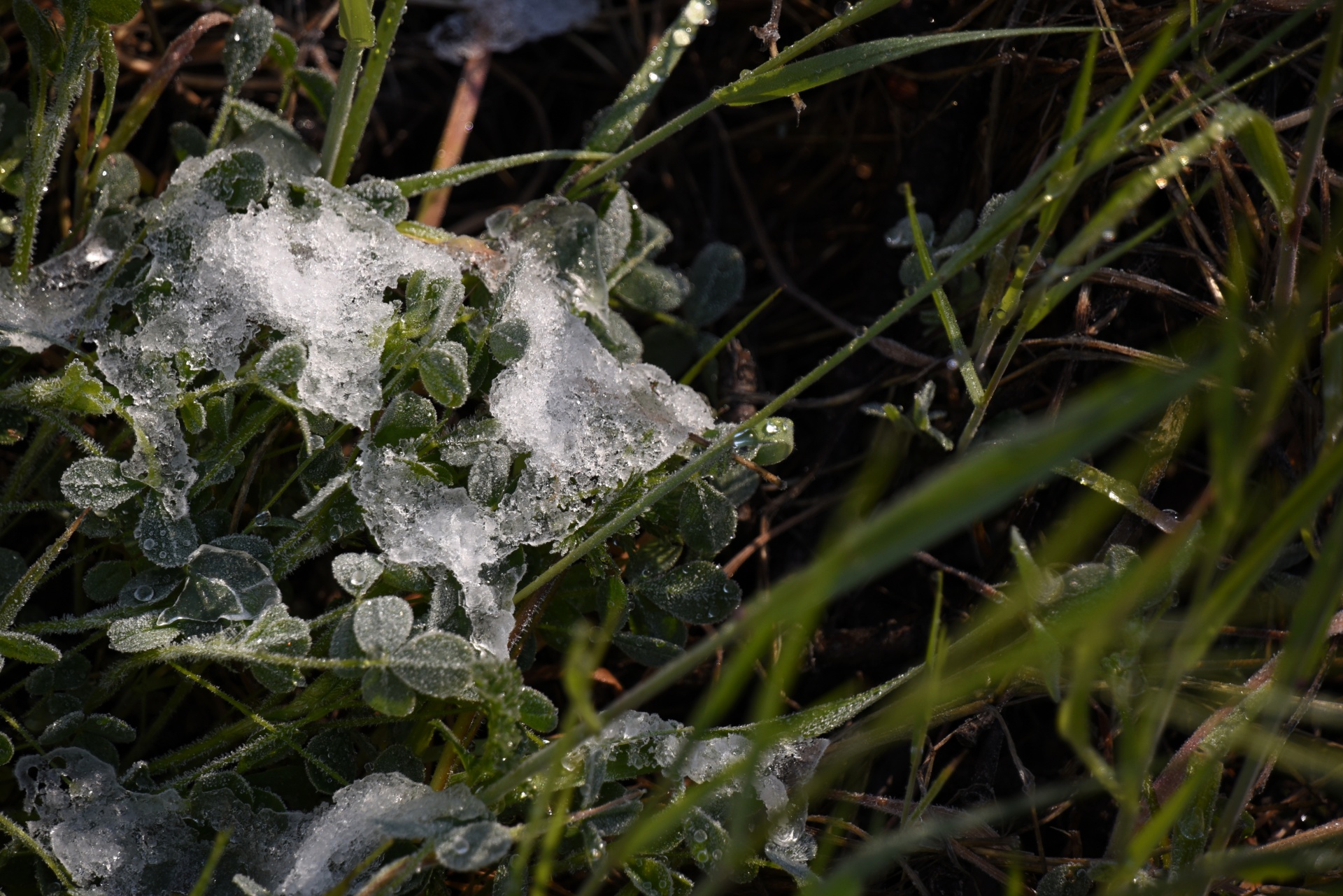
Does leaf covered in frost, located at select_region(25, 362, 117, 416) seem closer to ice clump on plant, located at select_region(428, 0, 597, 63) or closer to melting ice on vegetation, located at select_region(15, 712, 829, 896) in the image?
melting ice on vegetation, located at select_region(15, 712, 829, 896)

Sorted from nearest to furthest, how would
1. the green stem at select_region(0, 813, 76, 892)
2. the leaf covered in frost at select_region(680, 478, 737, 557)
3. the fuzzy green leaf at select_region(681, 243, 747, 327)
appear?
the green stem at select_region(0, 813, 76, 892) → the leaf covered in frost at select_region(680, 478, 737, 557) → the fuzzy green leaf at select_region(681, 243, 747, 327)

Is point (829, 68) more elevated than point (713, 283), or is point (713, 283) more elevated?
point (829, 68)

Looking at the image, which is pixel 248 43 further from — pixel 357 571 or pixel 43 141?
pixel 357 571

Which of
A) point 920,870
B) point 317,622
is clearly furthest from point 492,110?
point 920,870

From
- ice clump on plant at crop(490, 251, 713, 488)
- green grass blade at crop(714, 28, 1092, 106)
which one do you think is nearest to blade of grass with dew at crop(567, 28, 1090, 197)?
green grass blade at crop(714, 28, 1092, 106)

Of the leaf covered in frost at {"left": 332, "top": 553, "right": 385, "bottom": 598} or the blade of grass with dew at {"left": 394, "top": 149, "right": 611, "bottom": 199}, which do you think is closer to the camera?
the leaf covered in frost at {"left": 332, "top": 553, "right": 385, "bottom": 598}

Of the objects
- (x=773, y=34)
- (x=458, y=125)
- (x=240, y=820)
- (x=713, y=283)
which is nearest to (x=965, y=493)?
(x=773, y=34)
